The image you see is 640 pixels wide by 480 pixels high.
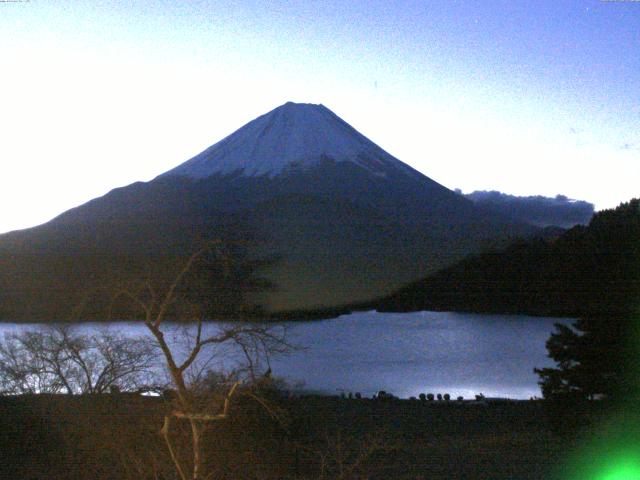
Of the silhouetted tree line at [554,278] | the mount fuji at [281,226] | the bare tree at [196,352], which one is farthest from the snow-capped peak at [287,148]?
the bare tree at [196,352]

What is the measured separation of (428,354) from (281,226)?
6468mm

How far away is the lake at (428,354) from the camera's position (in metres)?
13.1

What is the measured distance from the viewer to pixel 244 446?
6.14 meters

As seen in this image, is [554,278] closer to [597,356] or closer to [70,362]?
[597,356]

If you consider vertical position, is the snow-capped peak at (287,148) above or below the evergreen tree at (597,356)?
above

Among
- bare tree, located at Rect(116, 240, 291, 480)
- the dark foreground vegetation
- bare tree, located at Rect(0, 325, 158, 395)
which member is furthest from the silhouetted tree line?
bare tree, located at Rect(116, 240, 291, 480)

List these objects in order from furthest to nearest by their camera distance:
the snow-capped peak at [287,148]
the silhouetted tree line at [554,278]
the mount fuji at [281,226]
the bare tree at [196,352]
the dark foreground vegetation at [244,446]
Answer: the snow-capped peak at [287,148] → the silhouetted tree line at [554,278] → the mount fuji at [281,226] → the dark foreground vegetation at [244,446] → the bare tree at [196,352]

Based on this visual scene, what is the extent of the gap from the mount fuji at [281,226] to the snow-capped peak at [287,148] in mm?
84

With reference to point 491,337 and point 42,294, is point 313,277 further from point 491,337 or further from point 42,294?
point 42,294

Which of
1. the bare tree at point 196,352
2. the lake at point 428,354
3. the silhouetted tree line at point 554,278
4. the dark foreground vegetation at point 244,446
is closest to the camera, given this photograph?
the bare tree at point 196,352

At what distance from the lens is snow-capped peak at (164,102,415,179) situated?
3356 cm

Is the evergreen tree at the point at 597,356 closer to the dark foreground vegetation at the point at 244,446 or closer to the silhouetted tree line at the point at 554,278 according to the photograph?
the silhouetted tree line at the point at 554,278

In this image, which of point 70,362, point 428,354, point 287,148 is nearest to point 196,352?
point 70,362

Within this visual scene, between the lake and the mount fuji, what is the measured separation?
2.44ft
